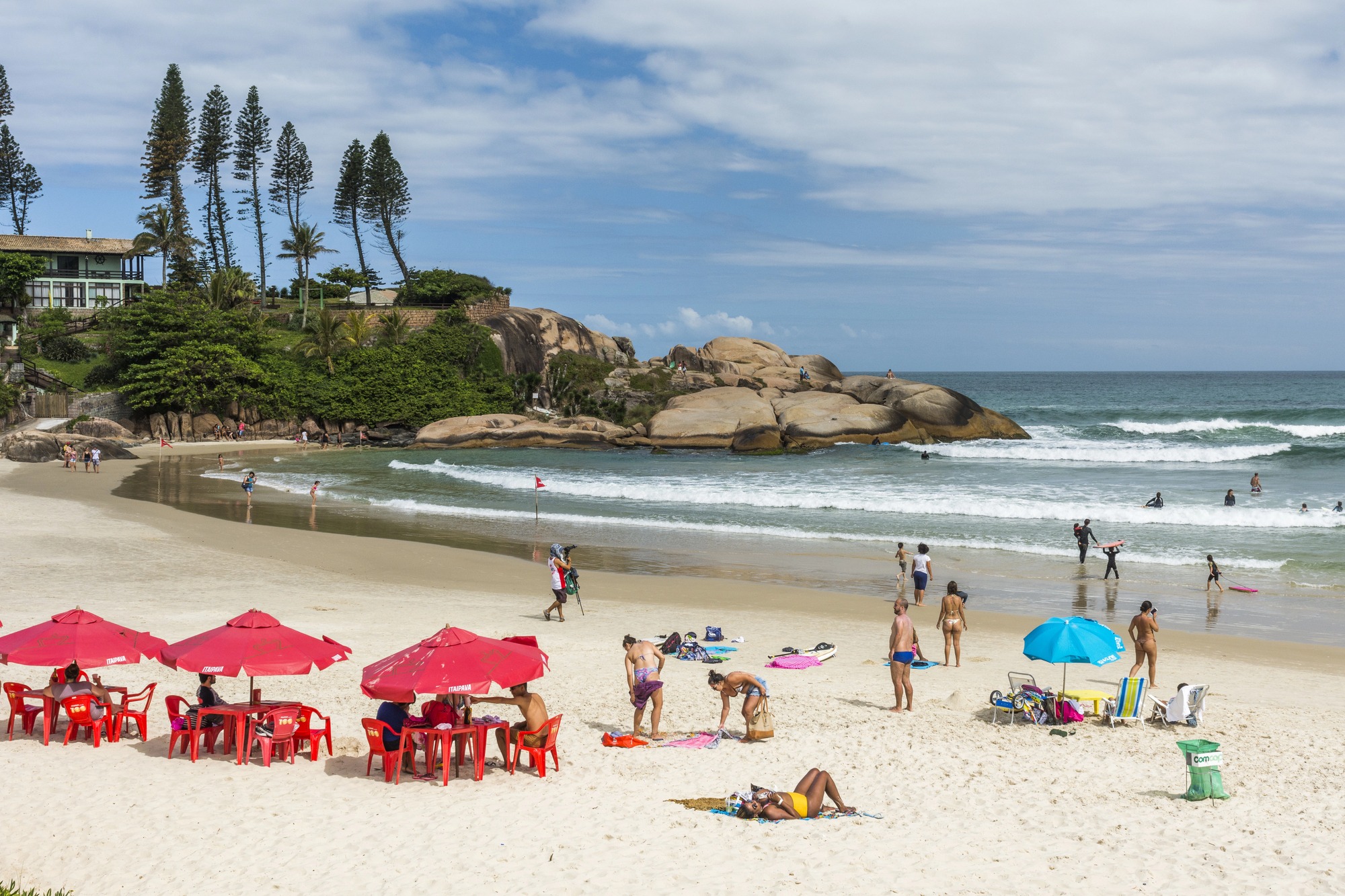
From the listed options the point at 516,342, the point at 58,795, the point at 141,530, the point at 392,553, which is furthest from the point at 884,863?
the point at 516,342

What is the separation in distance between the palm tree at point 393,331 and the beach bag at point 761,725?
5183cm

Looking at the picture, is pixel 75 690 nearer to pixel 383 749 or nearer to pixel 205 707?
pixel 205 707

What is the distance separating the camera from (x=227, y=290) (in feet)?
184

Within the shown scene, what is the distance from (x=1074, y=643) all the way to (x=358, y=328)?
5525 cm

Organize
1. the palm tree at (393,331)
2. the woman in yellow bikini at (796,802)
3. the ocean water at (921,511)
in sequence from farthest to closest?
the palm tree at (393,331) → the ocean water at (921,511) → the woman in yellow bikini at (796,802)

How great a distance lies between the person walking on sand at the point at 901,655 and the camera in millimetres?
10320

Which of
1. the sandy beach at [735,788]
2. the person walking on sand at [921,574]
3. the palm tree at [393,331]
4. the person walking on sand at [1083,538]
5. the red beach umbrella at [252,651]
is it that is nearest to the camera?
the sandy beach at [735,788]

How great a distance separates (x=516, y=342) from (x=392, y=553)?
40.4 metres

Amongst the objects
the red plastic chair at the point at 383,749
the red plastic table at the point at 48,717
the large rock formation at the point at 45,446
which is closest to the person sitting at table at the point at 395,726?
the red plastic chair at the point at 383,749

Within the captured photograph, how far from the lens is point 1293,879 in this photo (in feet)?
21.2

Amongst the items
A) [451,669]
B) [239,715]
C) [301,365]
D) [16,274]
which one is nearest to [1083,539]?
[451,669]

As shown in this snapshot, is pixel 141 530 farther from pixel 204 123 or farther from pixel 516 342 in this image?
pixel 204 123

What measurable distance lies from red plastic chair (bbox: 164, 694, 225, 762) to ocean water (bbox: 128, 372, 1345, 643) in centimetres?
1180

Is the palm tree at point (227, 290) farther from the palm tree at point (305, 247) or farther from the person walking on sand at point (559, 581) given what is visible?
the person walking on sand at point (559, 581)
